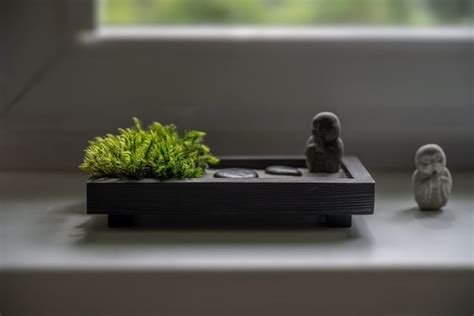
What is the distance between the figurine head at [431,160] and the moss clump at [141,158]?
0.29m

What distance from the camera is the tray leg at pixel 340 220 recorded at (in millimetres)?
922

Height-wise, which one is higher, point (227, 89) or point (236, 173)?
point (227, 89)

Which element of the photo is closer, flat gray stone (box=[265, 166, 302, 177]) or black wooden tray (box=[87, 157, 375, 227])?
black wooden tray (box=[87, 157, 375, 227])

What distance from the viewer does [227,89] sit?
3.98 feet

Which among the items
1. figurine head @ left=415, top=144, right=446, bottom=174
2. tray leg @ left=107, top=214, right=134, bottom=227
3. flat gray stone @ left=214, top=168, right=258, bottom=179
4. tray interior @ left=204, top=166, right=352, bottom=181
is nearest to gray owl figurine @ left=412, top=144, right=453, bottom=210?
figurine head @ left=415, top=144, right=446, bottom=174

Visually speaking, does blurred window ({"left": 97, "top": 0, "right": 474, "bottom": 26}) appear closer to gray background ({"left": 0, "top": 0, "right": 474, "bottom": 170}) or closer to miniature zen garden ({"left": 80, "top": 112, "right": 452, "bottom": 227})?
gray background ({"left": 0, "top": 0, "right": 474, "bottom": 170})

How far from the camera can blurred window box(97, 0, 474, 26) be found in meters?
1.22

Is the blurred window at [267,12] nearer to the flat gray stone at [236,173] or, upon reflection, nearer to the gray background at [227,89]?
the gray background at [227,89]

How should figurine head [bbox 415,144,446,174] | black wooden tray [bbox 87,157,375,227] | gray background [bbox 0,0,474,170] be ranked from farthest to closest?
gray background [bbox 0,0,474,170] < figurine head [bbox 415,144,446,174] < black wooden tray [bbox 87,157,375,227]

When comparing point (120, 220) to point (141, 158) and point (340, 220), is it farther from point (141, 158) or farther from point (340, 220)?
point (340, 220)

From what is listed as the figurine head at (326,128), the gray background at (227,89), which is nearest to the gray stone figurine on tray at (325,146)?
the figurine head at (326,128)

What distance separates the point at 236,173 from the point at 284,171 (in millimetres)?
68

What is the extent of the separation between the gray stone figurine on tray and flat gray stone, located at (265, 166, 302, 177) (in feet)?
0.07

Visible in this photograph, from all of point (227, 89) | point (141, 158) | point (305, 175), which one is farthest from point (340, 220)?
point (227, 89)
